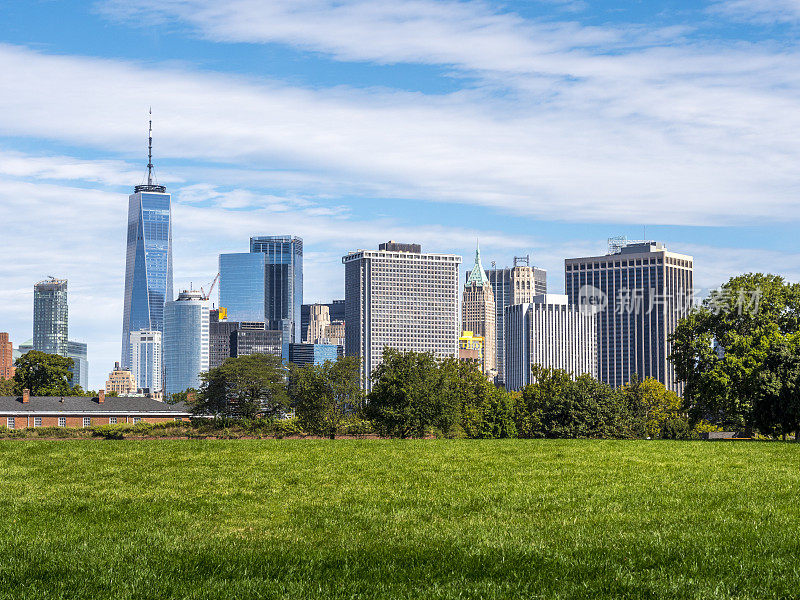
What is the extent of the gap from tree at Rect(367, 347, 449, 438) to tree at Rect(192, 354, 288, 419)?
2007cm

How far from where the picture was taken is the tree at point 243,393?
89250 mm

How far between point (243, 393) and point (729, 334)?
4963cm

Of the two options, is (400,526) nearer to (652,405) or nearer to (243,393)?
(243,393)

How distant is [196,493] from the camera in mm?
20047

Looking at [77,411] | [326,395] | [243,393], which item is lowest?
[77,411]

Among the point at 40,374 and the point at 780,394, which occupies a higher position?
the point at 40,374

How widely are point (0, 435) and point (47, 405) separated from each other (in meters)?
35.8

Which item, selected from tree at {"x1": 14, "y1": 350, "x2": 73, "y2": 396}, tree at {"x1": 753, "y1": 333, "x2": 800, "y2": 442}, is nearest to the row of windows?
tree at {"x1": 14, "y1": 350, "x2": 73, "y2": 396}

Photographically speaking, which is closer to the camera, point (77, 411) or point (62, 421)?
point (62, 421)

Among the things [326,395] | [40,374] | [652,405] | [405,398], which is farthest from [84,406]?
[652,405]

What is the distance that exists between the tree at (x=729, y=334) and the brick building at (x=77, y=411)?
5716cm

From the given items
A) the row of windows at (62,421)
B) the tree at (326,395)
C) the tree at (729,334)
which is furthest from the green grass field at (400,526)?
the row of windows at (62,421)

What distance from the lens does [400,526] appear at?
1623cm

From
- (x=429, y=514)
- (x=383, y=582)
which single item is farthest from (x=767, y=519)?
(x=383, y=582)
